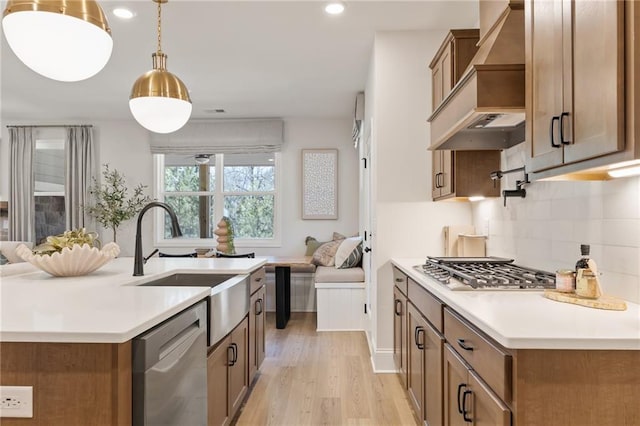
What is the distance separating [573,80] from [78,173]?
6.43 m

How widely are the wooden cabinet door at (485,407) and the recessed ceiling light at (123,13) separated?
10.3 ft

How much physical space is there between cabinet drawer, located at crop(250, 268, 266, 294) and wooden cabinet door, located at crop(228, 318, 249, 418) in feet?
0.89

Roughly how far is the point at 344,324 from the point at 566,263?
290 centimetres

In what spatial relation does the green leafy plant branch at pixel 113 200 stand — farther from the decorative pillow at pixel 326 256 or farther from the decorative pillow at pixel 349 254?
the decorative pillow at pixel 349 254

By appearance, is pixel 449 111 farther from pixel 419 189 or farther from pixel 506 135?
pixel 419 189

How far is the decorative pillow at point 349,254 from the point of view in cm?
461

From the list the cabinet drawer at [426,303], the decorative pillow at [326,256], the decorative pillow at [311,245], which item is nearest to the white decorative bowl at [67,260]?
the cabinet drawer at [426,303]

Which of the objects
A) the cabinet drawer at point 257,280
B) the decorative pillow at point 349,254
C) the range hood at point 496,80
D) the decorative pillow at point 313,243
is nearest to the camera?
the range hood at point 496,80

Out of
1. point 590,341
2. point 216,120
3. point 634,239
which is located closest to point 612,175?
point 634,239

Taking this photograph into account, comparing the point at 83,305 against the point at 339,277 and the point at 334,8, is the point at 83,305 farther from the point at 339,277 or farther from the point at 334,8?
the point at 339,277

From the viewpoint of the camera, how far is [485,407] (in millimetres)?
1250

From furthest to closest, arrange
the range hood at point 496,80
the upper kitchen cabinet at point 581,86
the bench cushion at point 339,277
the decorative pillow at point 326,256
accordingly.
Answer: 1. the decorative pillow at point 326,256
2. the bench cushion at point 339,277
3. the range hood at point 496,80
4. the upper kitchen cabinet at point 581,86

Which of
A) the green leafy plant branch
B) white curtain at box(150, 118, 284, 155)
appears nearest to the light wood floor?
white curtain at box(150, 118, 284, 155)

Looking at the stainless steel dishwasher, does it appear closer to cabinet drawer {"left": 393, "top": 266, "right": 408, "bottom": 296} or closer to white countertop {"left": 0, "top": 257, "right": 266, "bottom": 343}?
white countertop {"left": 0, "top": 257, "right": 266, "bottom": 343}
